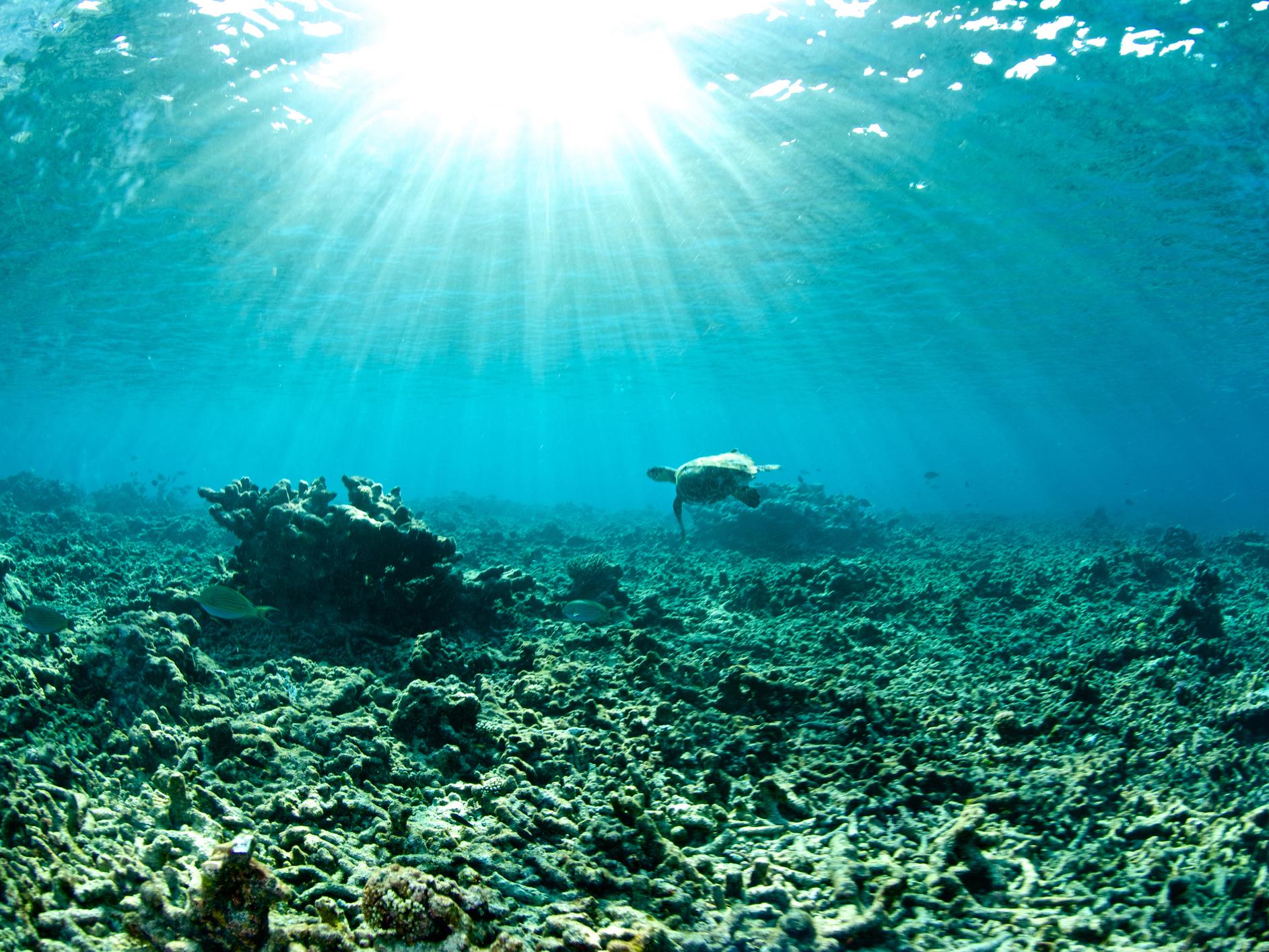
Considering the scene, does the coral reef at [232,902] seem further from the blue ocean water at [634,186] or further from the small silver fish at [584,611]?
the blue ocean water at [634,186]

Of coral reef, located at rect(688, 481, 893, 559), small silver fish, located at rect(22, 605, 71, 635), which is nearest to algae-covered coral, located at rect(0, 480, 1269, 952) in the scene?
small silver fish, located at rect(22, 605, 71, 635)

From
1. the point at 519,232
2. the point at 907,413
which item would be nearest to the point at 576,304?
the point at 519,232

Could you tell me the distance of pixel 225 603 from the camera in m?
5.94

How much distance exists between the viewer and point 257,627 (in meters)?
6.82

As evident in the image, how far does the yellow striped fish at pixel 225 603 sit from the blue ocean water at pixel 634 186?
1143 cm

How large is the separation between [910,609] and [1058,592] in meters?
4.04

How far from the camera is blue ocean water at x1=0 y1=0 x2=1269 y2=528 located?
12.5m

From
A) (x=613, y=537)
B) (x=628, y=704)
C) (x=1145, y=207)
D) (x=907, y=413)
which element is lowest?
(x=907, y=413)

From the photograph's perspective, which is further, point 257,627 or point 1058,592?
point 1058,592

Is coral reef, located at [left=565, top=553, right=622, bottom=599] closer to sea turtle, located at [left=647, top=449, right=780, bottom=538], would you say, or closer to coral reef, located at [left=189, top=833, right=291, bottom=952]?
sea turtle, located at [left=647, top=449, right=780, bottom=538]

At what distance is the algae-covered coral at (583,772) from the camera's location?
282 centimetres

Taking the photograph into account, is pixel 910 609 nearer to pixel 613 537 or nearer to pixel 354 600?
pixel 354 600

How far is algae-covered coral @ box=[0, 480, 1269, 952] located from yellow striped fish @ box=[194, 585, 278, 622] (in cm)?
40

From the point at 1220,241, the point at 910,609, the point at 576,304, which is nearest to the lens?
the point at 910,609
